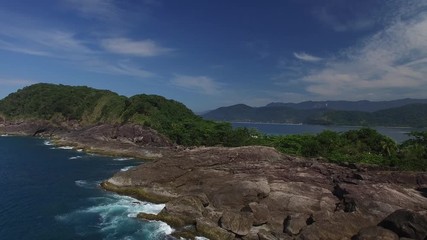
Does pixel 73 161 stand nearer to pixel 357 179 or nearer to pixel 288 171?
pixel 288 171

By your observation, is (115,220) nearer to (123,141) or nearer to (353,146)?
(353,146)

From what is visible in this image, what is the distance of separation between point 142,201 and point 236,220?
18.2m

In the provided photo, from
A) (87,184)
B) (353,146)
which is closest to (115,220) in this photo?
(87,184)

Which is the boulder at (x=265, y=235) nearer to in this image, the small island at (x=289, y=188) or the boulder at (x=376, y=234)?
the small island at (x=289, y=188)

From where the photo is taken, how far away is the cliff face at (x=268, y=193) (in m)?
43.2

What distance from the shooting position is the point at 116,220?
48.3m

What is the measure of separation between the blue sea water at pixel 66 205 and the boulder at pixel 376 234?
20439 mm

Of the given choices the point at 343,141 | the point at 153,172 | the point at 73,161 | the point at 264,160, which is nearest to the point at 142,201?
the point at 153,172

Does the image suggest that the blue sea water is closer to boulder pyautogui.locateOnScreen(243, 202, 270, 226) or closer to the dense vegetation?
boulder pyautogui.locateOnScreen(243, 202, 270, 226)

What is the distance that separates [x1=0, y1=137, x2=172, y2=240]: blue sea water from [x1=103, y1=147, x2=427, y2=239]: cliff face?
3157 mm

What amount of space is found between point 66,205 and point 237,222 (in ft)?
85.4

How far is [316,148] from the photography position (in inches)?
3494

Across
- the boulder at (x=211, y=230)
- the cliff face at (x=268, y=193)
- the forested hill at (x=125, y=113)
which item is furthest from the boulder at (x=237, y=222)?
the forested hill at (x=125, y=113)

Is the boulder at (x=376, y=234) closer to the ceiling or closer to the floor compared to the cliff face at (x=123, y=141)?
closer to the floor
